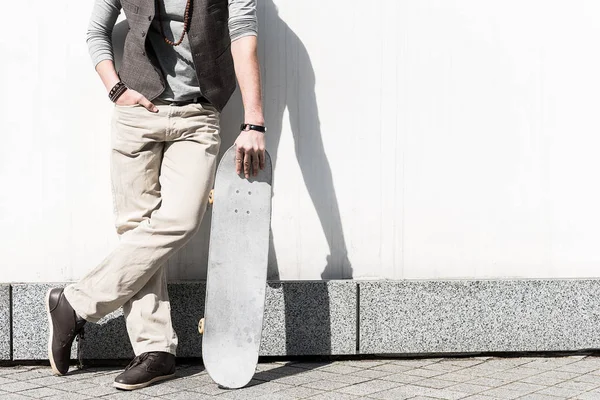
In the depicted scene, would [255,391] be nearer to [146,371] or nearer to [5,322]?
[146,371]

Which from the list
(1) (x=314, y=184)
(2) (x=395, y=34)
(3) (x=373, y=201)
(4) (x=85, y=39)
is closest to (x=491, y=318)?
(3) (x=373, y=201)

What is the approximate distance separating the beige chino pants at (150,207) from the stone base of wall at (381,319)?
0.38 m

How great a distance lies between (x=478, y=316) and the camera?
4555 millimetres

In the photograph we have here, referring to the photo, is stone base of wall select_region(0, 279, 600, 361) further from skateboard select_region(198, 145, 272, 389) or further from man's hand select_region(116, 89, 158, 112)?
man's hand select_region(116, 89, 158, 112)

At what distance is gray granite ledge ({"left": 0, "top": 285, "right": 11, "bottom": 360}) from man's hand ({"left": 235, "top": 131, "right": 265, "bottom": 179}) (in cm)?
148

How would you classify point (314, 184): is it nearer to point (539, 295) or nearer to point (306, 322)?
point (306, 322)

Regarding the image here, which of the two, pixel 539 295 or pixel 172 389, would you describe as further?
pixel 539 295

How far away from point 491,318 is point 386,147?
3.67 ft

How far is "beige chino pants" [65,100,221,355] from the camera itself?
13.0ft

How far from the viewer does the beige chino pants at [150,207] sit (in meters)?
3.96

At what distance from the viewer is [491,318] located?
4.56m

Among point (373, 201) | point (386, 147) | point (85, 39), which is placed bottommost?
point (373, 201)

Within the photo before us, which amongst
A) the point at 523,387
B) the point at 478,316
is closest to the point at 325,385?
the point at 523,387

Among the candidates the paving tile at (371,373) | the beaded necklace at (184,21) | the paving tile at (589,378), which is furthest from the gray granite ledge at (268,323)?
the beaded necklace at (184,21)
